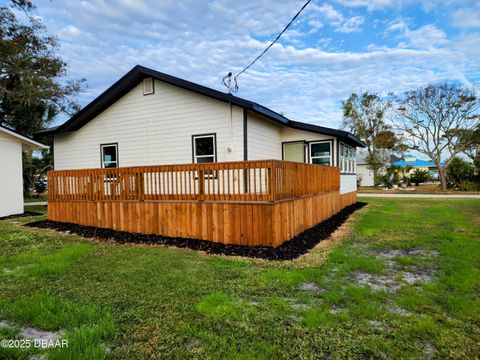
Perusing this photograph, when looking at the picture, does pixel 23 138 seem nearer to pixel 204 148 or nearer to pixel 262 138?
pixel 204 148

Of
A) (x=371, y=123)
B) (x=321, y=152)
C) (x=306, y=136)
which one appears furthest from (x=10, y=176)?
(x=371, y=123)

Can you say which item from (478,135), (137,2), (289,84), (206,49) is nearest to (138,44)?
(206,49)

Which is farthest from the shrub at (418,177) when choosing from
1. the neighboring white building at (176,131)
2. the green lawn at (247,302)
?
the green lawn at (247,302)

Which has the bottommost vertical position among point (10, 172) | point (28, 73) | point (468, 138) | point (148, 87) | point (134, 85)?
point (10, 172)

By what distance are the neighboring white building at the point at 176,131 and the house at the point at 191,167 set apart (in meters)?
0.04

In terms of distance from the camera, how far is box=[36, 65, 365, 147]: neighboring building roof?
8.96 meters

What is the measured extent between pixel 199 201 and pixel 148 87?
19.2 ft

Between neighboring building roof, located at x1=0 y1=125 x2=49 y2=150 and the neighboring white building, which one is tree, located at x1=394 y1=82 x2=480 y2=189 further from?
neighboring building roof, located at x1=0 y1=125 x2=49 y2=150

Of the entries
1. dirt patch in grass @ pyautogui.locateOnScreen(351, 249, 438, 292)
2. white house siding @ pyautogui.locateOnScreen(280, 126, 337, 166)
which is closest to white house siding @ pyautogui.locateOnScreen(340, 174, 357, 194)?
white house siding @ pyautogui.locateOnScreen(280, 126, 337, 166)

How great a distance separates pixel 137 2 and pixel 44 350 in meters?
10.5

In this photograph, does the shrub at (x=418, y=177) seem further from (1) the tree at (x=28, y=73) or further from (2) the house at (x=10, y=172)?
(2) the house at (x=10, y=172)

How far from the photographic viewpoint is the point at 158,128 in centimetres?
1059

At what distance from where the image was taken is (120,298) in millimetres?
3617

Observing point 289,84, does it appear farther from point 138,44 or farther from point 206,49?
point 138,44
